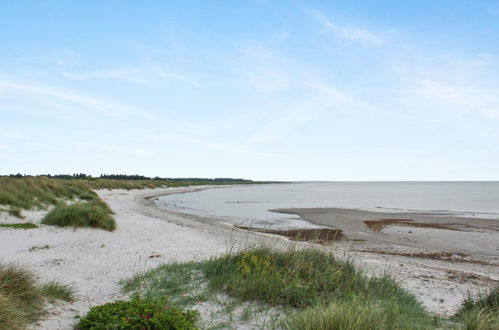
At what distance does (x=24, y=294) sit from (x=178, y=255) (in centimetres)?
553

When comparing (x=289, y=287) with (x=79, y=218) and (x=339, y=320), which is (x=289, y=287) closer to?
(x=339, y=320)

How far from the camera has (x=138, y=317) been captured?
15.2 ft

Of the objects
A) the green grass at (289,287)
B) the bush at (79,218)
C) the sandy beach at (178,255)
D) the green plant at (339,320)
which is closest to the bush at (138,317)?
the sandy beach at (178,255)

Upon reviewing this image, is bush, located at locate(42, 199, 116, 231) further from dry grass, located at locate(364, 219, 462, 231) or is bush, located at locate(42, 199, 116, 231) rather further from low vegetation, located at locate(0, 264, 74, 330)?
dry grass, located at locate(364, 219, 462, 231)

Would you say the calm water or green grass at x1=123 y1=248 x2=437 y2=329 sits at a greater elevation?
green grass at x1=123 y1=248 x2=437 y2=329

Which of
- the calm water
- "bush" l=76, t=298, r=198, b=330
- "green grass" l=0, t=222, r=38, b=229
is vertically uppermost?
"bush" l=76, t=298, r=198, b=330

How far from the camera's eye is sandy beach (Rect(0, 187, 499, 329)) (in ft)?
24.4

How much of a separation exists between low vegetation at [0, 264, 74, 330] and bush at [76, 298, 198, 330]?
0.76 meters

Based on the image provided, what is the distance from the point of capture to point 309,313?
4.63m

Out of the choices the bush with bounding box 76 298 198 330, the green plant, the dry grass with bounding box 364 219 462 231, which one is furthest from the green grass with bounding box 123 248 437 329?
the dry grass with bounding box 364 219 462 231

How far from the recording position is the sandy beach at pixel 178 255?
7.43 metres

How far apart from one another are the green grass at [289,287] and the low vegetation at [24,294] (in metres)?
1.31

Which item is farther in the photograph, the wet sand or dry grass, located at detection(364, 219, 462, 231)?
dry grass, located at detection(364, 219, 462, 231)

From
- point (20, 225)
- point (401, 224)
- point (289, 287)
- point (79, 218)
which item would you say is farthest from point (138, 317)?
point (401, 224)
